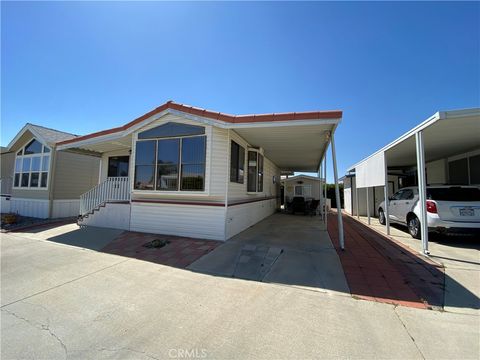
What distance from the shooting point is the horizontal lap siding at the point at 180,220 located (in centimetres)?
633

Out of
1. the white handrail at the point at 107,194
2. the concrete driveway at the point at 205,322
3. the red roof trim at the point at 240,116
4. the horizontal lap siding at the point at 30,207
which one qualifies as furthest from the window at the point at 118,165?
the concrete driveway at the point at 205,322

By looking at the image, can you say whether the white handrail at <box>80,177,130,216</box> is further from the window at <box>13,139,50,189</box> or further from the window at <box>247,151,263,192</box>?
the window at <box>247,151,263,192</box>

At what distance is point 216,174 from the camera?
6.41 m

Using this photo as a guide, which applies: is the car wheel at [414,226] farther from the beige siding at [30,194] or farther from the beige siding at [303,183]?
the beige siding at [30,194]

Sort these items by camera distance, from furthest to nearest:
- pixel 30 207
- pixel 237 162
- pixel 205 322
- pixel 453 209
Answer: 1. pixel 30 207
2. pixel 237 162
3. pixel 453 209
4. pixel 205 322

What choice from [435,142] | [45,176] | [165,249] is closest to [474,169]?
[435,142]

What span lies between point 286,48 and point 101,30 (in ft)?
19.2

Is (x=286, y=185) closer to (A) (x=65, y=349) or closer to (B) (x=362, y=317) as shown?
(B) (x=362, y=317)

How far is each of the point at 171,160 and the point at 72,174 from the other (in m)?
8.51

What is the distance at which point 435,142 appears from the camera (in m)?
6.84

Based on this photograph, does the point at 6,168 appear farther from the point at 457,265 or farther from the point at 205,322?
the point at 457,265

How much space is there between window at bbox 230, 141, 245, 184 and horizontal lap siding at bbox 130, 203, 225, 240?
1.34 metres

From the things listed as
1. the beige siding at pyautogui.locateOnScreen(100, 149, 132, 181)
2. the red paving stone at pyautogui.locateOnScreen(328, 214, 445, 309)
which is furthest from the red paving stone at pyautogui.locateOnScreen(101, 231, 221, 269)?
the beige siding at pyautogui.locateOnScreen(100, 149, 132, 181)

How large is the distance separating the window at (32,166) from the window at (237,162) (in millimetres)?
10470
